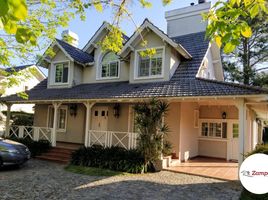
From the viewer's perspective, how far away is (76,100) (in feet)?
46.0

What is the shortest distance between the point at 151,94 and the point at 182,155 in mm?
4179

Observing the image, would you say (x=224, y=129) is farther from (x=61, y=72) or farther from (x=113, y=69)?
(x=61, y=72)

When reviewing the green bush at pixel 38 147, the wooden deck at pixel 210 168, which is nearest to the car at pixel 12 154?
the green bush at pixel 38 147

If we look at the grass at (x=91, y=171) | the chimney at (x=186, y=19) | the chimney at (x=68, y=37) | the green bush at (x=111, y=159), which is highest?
the chimney at (x=186, y=19)

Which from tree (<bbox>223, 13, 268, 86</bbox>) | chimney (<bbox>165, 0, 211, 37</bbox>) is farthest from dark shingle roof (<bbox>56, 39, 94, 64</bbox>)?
tree (<bbox>223, 13, 268, 86</bbox>)

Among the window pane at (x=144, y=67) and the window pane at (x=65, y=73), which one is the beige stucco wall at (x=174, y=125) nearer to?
the window pane at (x=144, y=67)

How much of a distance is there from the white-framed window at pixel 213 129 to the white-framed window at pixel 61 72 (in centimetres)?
964

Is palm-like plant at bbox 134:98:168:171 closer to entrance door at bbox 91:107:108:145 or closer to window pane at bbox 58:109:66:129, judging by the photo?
entrance door at bbox 91:107:108:145

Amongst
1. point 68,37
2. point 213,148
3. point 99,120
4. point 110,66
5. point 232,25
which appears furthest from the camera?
point 110,66

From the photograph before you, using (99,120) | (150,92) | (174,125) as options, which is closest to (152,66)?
(150,92)

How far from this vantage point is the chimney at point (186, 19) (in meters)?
17.5

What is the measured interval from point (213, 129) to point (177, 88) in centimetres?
540

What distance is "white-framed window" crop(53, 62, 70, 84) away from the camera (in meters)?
18.0

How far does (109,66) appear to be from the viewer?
55.7ft
